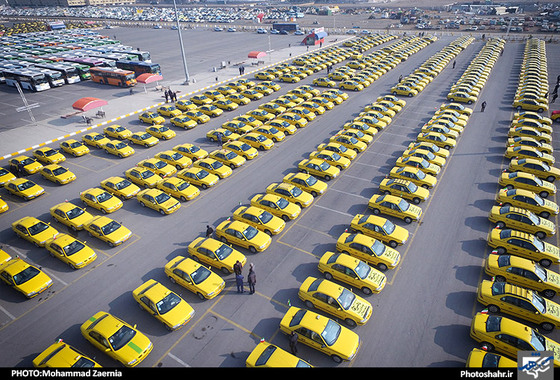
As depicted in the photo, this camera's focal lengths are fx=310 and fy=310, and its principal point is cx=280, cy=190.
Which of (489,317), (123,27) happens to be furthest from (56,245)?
(123,27)

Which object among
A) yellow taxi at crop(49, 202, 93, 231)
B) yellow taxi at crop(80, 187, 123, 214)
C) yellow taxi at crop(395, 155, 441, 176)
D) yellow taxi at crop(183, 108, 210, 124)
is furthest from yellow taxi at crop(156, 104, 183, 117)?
yellow taxi at crop(395, 155, 441, 176)

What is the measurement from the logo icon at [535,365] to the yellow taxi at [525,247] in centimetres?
671

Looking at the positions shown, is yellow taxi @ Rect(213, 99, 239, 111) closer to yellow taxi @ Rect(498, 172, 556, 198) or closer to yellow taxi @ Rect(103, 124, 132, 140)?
yellow taxi @ Rect(103, 124, 132, 140)

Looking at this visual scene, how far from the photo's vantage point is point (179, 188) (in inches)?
930

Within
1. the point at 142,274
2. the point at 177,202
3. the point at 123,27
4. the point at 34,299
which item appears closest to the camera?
the point at 34,299

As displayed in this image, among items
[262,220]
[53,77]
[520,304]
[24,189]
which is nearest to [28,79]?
[53,77]

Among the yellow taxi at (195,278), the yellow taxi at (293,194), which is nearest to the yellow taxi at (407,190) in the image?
the yellow taxi at (293,194)

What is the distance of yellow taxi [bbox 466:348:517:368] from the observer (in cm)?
1144

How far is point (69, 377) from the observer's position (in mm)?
11625

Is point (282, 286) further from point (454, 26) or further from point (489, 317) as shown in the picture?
point (454, 26)

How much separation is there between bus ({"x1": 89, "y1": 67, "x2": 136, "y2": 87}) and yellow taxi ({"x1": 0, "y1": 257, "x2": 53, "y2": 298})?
40924 millimetres

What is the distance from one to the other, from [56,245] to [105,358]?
8348 mm

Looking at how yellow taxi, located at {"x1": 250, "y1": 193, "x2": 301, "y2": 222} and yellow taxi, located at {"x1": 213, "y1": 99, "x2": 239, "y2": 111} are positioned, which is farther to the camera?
yellow taxi, located at {"x1": 213, "y1": 99, "x2": 239, "y2": 111}

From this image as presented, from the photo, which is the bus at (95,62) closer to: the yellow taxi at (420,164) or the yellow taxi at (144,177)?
the yellow taxi at (144,177)
